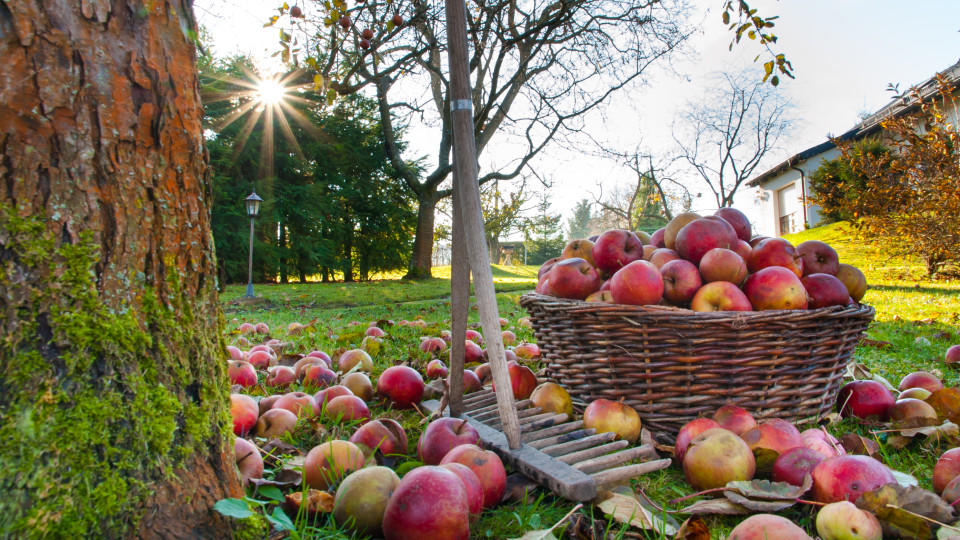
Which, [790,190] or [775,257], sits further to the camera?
[790,190]

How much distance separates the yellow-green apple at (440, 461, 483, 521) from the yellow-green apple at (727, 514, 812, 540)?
1.79 feet

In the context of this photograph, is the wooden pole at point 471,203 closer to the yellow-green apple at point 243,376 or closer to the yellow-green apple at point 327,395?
the yellow-green apple at point 327,395

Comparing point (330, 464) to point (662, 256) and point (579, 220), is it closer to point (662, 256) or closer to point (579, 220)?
point (662, 256)

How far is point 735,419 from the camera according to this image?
1755 millimetres

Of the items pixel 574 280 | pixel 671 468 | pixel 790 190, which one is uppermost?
pixel 790 190

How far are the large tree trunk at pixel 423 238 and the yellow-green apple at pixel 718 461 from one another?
15676mm

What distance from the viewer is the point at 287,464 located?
1.55 m

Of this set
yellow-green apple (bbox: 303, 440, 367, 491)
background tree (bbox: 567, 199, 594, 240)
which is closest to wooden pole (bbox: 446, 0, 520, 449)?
yellow-green apple (bbox: 303, 440, 367, 491)

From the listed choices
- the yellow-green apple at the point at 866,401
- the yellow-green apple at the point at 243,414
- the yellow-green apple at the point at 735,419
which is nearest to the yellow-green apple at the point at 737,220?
the yellow-green apple at the point at 866,401

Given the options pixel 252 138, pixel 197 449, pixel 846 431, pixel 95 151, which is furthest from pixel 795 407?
pixel 252 138

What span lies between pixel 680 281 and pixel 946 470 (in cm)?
95

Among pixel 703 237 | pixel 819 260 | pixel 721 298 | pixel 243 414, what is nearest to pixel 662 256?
pixel 703 237

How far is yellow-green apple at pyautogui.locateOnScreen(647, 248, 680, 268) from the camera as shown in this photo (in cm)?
231

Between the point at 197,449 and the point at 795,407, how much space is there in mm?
1927
